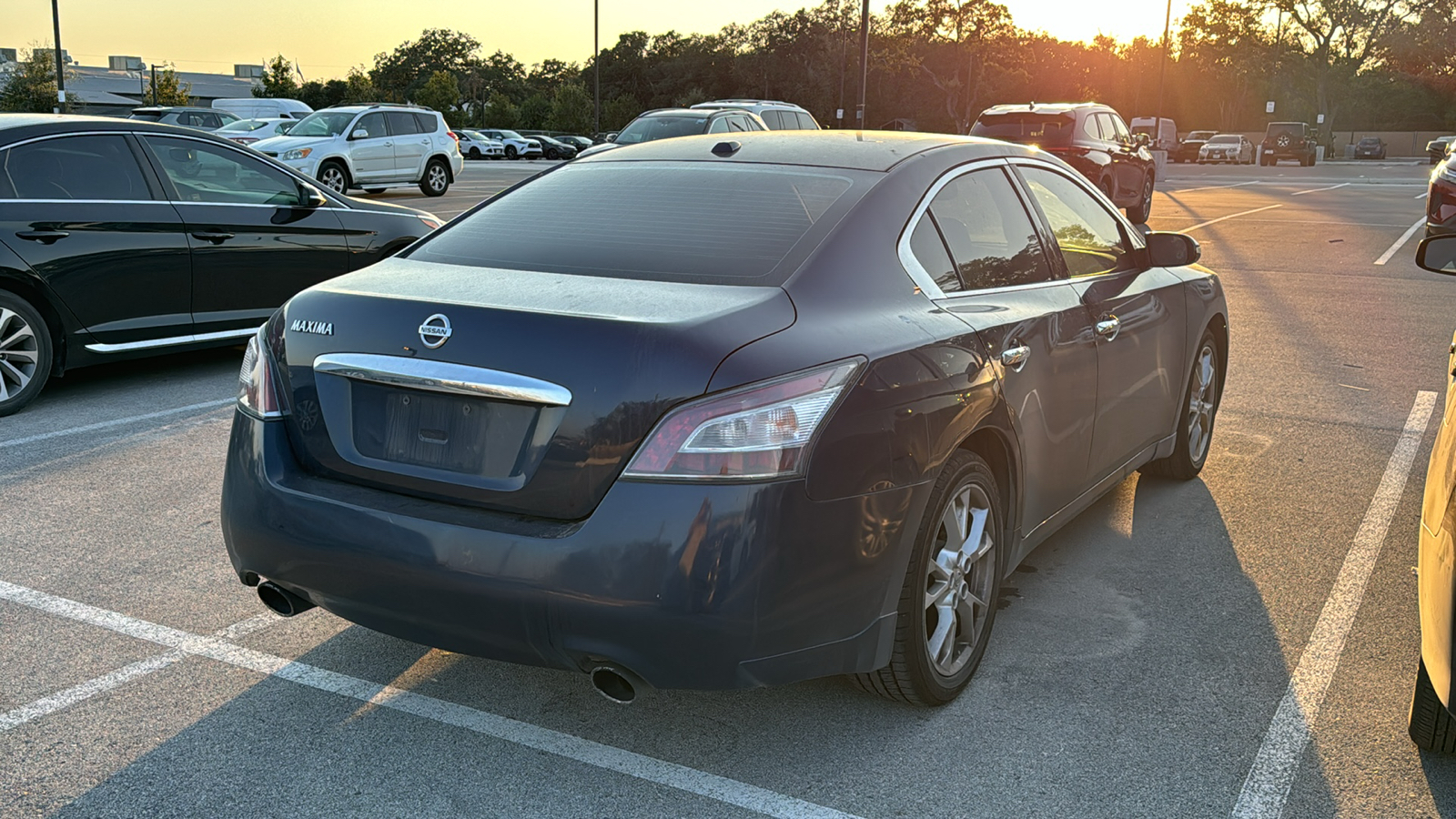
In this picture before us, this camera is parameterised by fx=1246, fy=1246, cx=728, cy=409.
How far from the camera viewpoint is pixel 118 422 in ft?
21.7

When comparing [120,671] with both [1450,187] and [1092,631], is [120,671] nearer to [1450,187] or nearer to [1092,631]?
[1092,631]

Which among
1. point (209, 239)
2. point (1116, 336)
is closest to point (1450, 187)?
point (1116, 336)

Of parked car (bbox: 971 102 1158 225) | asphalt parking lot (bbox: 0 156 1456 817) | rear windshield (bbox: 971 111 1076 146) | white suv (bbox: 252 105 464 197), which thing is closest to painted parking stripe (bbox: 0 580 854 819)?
asphalt parking lot (bbox: 0 156 1456 817)

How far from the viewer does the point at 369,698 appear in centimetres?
348

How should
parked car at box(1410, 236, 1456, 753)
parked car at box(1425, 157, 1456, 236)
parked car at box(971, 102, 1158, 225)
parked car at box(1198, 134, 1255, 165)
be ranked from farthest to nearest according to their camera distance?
parked car at box(1198, 134, 1255, 165)
parked car at box(971, 102, 1158, 225)
parked car at box(1425, 157, 1456, 236)
parked car at box(1410, 236, 1456, 753)

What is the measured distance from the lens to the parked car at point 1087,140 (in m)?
20.0

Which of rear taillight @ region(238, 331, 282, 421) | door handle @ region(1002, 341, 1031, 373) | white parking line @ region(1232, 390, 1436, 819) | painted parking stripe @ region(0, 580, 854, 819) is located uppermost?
door handle @ region(1002, 341, 1031, 373)

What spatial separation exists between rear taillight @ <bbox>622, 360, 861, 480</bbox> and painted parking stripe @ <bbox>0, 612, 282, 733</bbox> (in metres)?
1.81

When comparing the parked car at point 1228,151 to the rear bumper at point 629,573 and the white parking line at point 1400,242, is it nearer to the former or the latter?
the white parking line at point 1400,242

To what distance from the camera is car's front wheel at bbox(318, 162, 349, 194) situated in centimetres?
2328

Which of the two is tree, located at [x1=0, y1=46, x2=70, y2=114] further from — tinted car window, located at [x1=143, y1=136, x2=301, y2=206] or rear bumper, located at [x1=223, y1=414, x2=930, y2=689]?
rear bumper, located at [x1=223, y1=414, x2=930, y2=689]

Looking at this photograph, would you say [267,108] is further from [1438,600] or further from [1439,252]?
[1438,600]

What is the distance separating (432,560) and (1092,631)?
217 cm

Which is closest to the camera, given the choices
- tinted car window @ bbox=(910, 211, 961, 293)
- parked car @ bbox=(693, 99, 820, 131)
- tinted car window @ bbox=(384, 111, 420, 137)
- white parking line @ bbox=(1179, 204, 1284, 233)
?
tinted car window @ bbox=(910, 211, 961, 293)
